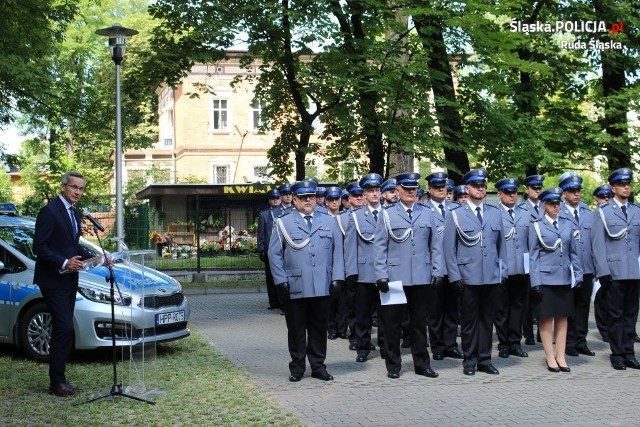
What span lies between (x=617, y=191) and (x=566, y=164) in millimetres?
10993

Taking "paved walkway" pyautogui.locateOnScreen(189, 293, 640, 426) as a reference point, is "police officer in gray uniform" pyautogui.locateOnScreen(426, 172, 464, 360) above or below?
above

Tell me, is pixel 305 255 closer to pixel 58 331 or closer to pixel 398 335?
pixel 398 335

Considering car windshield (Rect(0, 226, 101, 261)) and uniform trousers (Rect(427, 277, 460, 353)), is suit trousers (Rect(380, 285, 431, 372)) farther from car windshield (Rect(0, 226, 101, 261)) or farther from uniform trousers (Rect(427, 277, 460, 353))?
car windshield (Rect(0, 226, 101, 261))

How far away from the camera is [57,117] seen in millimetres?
23266

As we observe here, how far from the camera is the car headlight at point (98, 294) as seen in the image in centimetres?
1191

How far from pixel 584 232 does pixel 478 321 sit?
8.48ft

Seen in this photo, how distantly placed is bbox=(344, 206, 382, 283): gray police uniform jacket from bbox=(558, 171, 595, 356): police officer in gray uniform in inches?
99.8

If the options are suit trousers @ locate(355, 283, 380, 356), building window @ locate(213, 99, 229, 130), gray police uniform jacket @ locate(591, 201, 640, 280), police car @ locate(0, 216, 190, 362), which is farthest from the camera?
building window @ locate(213, 99, 229, 130)

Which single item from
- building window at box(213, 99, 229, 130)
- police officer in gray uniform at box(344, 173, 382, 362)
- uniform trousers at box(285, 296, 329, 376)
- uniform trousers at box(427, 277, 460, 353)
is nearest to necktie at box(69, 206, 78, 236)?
uniform trousers at box(285, 296, 329, 376)

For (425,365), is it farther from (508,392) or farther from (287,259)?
(287,259)

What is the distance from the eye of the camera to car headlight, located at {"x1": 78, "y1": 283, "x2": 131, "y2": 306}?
1191cm

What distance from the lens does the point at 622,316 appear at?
12.2m

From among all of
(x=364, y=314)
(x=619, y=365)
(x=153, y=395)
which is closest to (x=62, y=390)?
(x=153, y=395)

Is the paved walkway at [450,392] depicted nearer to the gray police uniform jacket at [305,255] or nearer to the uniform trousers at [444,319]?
the uniform trousers at [444,319]
